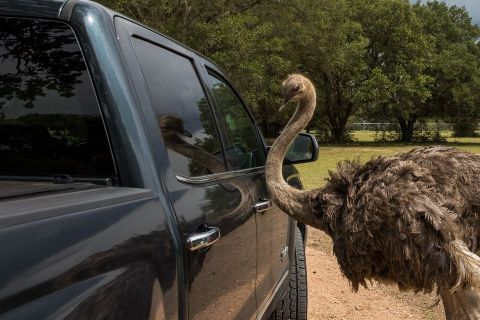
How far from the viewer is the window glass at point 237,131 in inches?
130

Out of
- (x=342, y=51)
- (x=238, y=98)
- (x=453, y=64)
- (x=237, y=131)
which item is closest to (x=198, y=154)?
(x=237, y=131)

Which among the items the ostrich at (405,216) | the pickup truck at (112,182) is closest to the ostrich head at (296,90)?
the ostrich at (405,216)

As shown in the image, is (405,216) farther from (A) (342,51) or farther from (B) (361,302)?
(A) (342,51)

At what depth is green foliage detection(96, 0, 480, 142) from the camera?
1627cm

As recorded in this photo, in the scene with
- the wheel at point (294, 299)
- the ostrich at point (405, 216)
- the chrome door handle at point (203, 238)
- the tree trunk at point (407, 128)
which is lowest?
the tree trunk at point (407, 128)

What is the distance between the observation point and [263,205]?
3148 millimetres

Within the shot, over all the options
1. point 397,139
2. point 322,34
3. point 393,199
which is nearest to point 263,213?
point 393,199

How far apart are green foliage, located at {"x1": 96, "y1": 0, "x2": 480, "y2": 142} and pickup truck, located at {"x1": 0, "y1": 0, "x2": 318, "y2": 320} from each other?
1141 centimetres

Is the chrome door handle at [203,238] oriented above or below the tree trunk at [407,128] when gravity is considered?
above

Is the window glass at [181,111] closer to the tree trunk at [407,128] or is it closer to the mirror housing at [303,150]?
the mirror housing at [303,150]

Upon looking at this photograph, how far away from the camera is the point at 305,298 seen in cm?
434

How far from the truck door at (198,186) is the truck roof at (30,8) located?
0.29 meters

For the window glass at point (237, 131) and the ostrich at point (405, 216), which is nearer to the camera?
the ostrich at point (405, 216)

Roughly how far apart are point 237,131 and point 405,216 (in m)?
1.33
